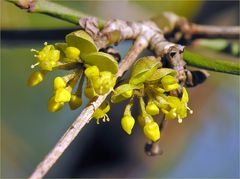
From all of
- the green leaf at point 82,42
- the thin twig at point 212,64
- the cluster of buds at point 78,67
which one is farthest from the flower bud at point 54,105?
the thin twig at point 212,64

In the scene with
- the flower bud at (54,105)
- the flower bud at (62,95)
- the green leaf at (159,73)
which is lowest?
the flower bud at (54,105)

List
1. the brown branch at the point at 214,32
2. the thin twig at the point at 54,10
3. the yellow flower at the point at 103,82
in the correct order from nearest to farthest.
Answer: the yellow flower at the point at 103,82
the thin twig at the point at 54,10
the brown branch at the point at 214,32

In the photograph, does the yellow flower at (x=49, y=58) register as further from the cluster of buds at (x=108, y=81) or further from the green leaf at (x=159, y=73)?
the green leaf at (x=159, y=73)

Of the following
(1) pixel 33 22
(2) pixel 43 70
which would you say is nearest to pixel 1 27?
(1) pixel 33 22

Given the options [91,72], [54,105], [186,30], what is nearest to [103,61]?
[91,72]

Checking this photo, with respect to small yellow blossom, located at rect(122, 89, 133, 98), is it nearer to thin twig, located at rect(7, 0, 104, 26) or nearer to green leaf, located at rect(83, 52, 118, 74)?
green leaf, located at rect(83, 52, 118, 74)

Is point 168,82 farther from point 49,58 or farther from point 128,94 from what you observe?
point 49,58

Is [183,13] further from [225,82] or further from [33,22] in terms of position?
[33,22]
